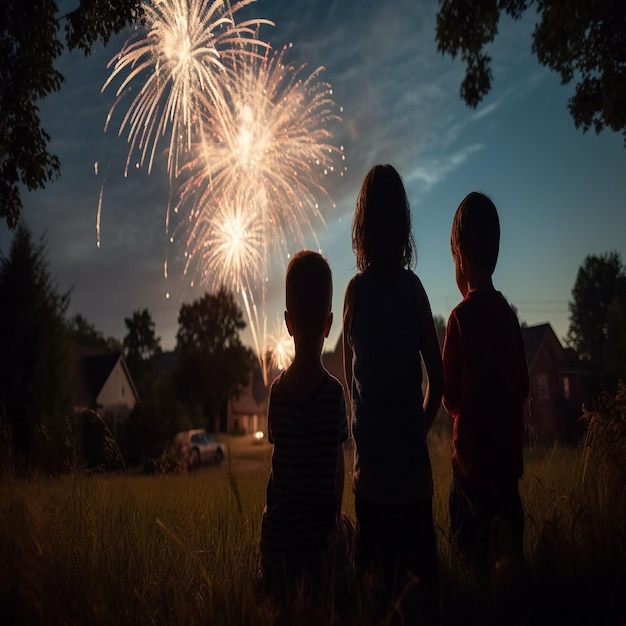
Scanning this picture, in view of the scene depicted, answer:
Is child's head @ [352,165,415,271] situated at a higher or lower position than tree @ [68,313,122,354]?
lower

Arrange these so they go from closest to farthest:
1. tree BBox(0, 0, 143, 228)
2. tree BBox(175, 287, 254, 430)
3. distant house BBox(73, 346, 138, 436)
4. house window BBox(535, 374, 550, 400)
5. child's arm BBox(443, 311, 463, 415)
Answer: child's arm BBox(443, 311, 463, 415)
tree BBox(0, 0, 143, 228)
house window BBox(535, 374, 550, 400)
distant house BBox(73, 346, 138, 436)
tree BBox(175, 287, 254, 430)

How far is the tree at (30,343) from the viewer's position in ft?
63.2

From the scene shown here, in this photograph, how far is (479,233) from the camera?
3.43 metres

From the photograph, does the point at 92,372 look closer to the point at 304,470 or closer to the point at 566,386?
the point at 566,386

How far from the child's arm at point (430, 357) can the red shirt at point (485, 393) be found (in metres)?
0.24

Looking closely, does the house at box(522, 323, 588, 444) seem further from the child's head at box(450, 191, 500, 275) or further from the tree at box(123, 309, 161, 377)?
the tree at box(123, 309, 161, 377)

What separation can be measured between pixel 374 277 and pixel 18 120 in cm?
909

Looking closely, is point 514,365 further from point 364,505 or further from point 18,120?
point 18,120

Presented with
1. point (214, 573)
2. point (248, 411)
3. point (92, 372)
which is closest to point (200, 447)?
point (92, 372)

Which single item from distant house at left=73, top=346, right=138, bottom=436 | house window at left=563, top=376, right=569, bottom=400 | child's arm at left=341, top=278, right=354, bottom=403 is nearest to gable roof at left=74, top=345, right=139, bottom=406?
distant house at left=73, top=346, right=138, bottom=436

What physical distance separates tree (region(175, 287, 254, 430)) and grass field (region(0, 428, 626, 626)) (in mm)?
47517

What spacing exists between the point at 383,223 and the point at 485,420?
1.20m

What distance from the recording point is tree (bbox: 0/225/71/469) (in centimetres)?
1927

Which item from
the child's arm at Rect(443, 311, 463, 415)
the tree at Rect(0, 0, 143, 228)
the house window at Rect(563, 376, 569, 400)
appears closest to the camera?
the child's arm at Rect(443, 311, 463, 415)
